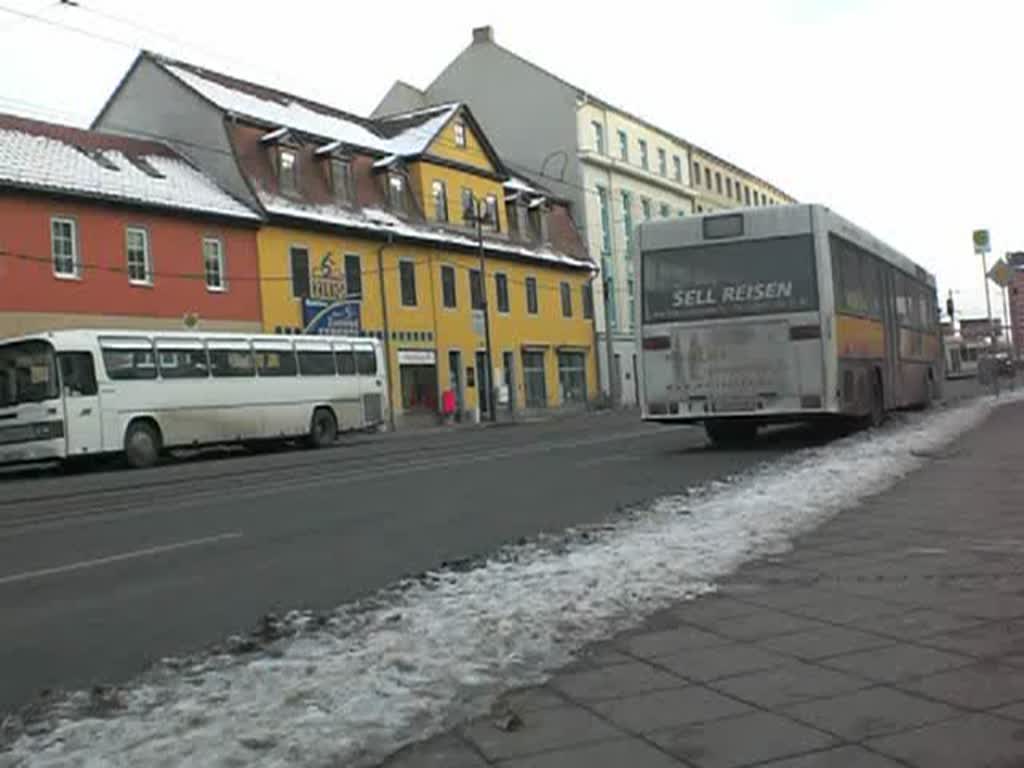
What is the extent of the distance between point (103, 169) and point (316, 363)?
28.4 ft

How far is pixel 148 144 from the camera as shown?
36.6m

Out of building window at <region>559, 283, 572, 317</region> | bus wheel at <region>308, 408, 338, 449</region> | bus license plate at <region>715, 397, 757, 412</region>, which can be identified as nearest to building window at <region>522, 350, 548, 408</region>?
building window at <region>559, 283, 572, 317</region>

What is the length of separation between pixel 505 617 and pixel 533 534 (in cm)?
348

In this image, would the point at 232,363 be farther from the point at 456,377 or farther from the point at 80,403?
the point at 456,377

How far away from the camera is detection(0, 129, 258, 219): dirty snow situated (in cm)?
2912

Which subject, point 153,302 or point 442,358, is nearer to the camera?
point 153,302

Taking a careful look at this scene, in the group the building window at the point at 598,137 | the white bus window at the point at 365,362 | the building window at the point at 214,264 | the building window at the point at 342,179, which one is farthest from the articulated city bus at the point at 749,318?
the building window at the point at 598,137

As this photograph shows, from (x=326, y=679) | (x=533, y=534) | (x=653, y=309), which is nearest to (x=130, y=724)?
(x=326, y=679)

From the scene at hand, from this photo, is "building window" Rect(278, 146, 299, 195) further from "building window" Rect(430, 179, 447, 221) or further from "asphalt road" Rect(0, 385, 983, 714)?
"asphalt road" Rect(0, 385, 983, 714)

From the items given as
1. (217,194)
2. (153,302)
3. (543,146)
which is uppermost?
(543,146)

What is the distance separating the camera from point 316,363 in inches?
1172

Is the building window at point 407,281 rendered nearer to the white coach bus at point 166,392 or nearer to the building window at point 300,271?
the building window at point 300,271

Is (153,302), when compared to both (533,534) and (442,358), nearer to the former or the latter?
(442,358)

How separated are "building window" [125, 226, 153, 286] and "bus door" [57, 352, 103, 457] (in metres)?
8.52
